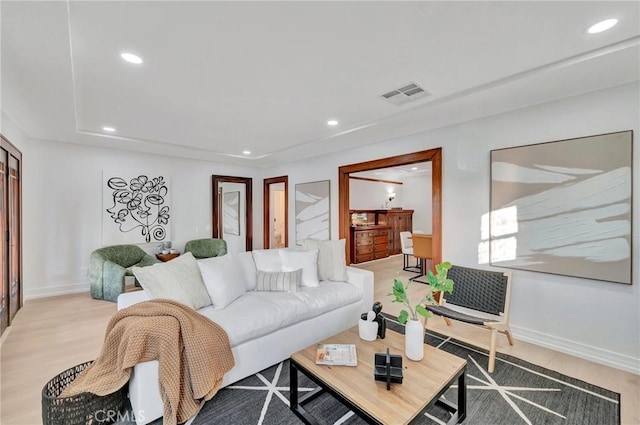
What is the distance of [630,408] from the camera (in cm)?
190

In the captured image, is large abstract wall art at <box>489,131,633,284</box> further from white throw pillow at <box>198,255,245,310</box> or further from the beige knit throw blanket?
the beige knit throw blanket

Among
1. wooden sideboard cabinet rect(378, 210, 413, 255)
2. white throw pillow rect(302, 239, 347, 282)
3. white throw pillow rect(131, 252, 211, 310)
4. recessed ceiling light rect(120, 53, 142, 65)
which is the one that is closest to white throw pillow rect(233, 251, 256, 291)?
white throw pillow rect(131, 252, 211, 310)

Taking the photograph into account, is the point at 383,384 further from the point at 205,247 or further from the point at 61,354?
the point at 205,247

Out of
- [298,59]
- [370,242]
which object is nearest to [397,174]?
[370,242]

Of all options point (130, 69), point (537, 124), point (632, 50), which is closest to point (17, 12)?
point (130, 69)

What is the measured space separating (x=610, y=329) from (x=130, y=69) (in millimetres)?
4645

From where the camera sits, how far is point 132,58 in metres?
2.00

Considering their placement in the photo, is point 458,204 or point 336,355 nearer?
point 336,355

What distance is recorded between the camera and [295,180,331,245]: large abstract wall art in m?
5.22

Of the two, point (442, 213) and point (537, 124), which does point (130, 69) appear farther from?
point (537, 124)

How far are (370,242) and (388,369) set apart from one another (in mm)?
5786

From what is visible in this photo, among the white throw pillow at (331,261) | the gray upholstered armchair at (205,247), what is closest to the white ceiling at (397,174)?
the gray upholstered armchair at (205,247)

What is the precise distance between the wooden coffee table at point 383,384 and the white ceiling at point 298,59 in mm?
2102

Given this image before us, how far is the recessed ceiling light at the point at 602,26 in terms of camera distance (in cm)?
164
